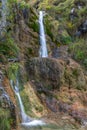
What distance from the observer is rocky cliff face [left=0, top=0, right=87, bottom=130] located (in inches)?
529

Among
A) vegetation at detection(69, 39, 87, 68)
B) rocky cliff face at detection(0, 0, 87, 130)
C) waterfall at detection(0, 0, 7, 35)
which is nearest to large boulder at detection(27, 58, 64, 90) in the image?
rocky cliff face at detection(0, 0, 87, 130)

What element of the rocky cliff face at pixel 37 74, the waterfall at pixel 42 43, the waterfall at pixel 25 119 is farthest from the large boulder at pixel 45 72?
the waterfall at pixel 42 43

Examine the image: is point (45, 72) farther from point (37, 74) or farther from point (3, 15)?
point (3, 15)

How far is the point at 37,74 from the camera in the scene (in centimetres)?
1540

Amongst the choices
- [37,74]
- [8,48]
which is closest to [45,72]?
[37,74]

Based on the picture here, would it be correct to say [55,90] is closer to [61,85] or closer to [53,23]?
[61,85]

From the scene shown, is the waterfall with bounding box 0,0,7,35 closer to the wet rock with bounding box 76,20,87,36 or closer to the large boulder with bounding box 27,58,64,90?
the large boulder with bounding box 27,58,64,90

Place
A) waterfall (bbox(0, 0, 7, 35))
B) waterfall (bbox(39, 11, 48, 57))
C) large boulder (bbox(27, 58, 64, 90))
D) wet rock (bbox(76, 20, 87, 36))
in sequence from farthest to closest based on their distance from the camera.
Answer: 1. wet rock (bbox(76, 20, 87, 36))
2. waterfall (bbox(39, 11, 48, 57))
3. large boulder (bbox(27, 58, 64, 90))
4. waterfall (bbox(0, 0, 7, 35))

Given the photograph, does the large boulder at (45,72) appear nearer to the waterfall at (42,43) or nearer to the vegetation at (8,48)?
the vegetation at (8,48)

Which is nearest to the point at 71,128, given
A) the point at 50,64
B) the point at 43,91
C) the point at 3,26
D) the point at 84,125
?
the point at 84,125

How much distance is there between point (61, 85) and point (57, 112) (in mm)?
2000

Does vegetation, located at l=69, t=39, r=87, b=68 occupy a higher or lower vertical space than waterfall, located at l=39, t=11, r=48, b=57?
lower

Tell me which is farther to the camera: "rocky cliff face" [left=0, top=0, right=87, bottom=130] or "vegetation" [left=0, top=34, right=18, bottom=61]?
"vegetation" [left=0, top=34, right=18, bottom=61]

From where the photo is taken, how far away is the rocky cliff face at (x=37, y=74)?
529 inches
